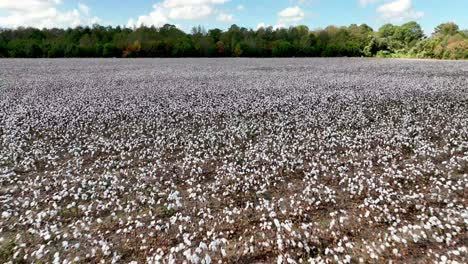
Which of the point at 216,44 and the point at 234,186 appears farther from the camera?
the point at 216,44

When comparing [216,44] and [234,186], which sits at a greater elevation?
[216,44]

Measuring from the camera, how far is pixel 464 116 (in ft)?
38.5

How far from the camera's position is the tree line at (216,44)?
65.1 metres

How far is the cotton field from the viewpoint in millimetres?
4254

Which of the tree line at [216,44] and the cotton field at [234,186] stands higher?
the tree line at [216,44]

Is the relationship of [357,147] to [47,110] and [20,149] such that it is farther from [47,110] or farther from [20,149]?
[47,110]

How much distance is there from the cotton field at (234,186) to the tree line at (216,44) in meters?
60.6

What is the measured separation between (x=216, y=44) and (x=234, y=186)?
71.6m

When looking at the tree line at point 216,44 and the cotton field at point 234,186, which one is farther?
the tree line at point 216,44

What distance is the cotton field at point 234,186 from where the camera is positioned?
4254mm

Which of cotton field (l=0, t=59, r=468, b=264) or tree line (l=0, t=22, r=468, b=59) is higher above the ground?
tree line (l=0, t=22, r=468, b=59)

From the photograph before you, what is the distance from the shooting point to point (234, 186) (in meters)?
6.19

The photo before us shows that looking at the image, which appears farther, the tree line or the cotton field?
the tree line

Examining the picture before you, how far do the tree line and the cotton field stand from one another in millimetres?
60614
